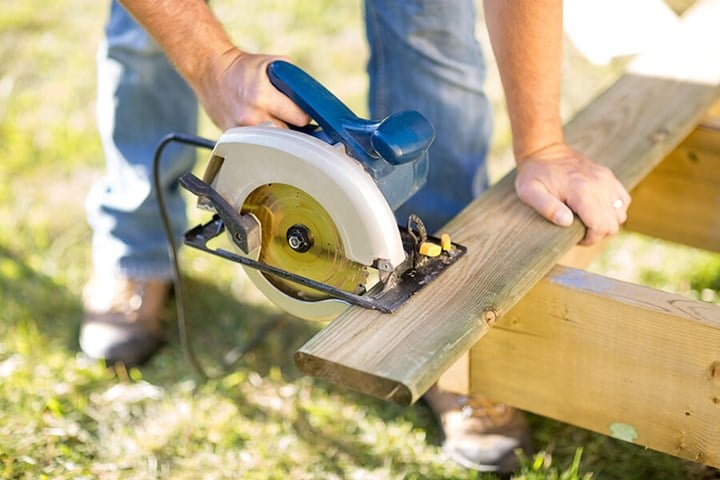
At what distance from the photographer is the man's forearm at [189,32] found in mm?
1738

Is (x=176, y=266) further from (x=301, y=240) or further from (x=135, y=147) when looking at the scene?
(x=301, y=240)

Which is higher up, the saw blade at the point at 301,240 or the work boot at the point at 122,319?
the saw blade at the point at 301,240

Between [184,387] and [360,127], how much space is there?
3.61 feet

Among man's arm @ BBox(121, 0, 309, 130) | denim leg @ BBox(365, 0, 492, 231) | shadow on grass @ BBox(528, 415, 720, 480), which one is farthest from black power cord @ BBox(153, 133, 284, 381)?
shadow on grass @ BBox(528, 415, 720, 480)

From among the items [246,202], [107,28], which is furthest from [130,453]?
[107,28]

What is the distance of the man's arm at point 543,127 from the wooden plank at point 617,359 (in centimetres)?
15

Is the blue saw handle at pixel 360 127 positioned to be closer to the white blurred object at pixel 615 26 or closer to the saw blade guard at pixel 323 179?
the saw blade guard at pixel 323 179

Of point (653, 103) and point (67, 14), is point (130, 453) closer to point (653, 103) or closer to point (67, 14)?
point (653, 103)

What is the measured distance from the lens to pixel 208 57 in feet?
5.73

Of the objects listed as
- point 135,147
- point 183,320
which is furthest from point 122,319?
point 135,147

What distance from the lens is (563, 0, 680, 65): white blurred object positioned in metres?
2.26

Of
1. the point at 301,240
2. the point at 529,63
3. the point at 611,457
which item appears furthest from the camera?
the point at 611,457

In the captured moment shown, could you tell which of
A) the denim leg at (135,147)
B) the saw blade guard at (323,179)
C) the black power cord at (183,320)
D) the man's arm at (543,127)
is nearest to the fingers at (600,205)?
the man's arm at (543,127)

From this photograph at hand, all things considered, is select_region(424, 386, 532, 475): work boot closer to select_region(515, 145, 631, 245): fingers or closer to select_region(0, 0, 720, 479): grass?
select_region(0, 0, 720, 479): grass
